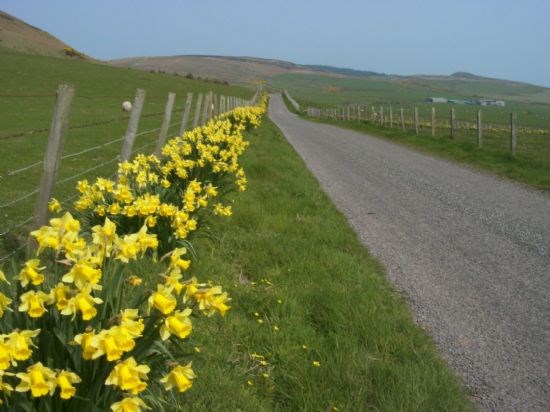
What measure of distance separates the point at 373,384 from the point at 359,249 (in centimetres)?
306

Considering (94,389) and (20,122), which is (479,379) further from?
(20,122)

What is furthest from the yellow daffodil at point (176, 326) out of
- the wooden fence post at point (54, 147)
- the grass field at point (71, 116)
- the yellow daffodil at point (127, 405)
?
the grass field at point (71, 116)

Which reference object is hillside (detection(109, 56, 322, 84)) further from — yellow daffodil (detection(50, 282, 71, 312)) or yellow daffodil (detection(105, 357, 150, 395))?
yellow daffodil (detection(105, 357, 150, 395))

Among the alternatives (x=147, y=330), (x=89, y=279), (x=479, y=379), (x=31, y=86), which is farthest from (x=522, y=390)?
(x=31, y=86)

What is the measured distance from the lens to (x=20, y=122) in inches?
861

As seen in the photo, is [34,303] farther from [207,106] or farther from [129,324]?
[207,106]

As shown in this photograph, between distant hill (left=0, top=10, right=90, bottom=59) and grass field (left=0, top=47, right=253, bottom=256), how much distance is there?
1026 centimetres

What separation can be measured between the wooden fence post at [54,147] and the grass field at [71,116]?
1.62m

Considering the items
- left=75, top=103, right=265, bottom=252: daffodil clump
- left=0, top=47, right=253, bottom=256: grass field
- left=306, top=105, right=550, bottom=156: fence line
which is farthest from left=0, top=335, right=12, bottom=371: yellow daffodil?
left=306, top=105, right=550, bottom=156: fence line

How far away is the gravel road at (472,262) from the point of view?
386 cm

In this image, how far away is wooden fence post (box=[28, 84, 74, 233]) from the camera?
4.30m

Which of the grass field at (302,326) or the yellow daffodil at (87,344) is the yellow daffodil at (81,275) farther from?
the grass field at (302,326)

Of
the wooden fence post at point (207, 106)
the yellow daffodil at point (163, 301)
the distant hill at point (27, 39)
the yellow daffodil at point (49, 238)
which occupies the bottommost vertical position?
the yellow daffodil at point (163, 301)

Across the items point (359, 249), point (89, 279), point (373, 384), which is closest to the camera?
point (89, 279)
